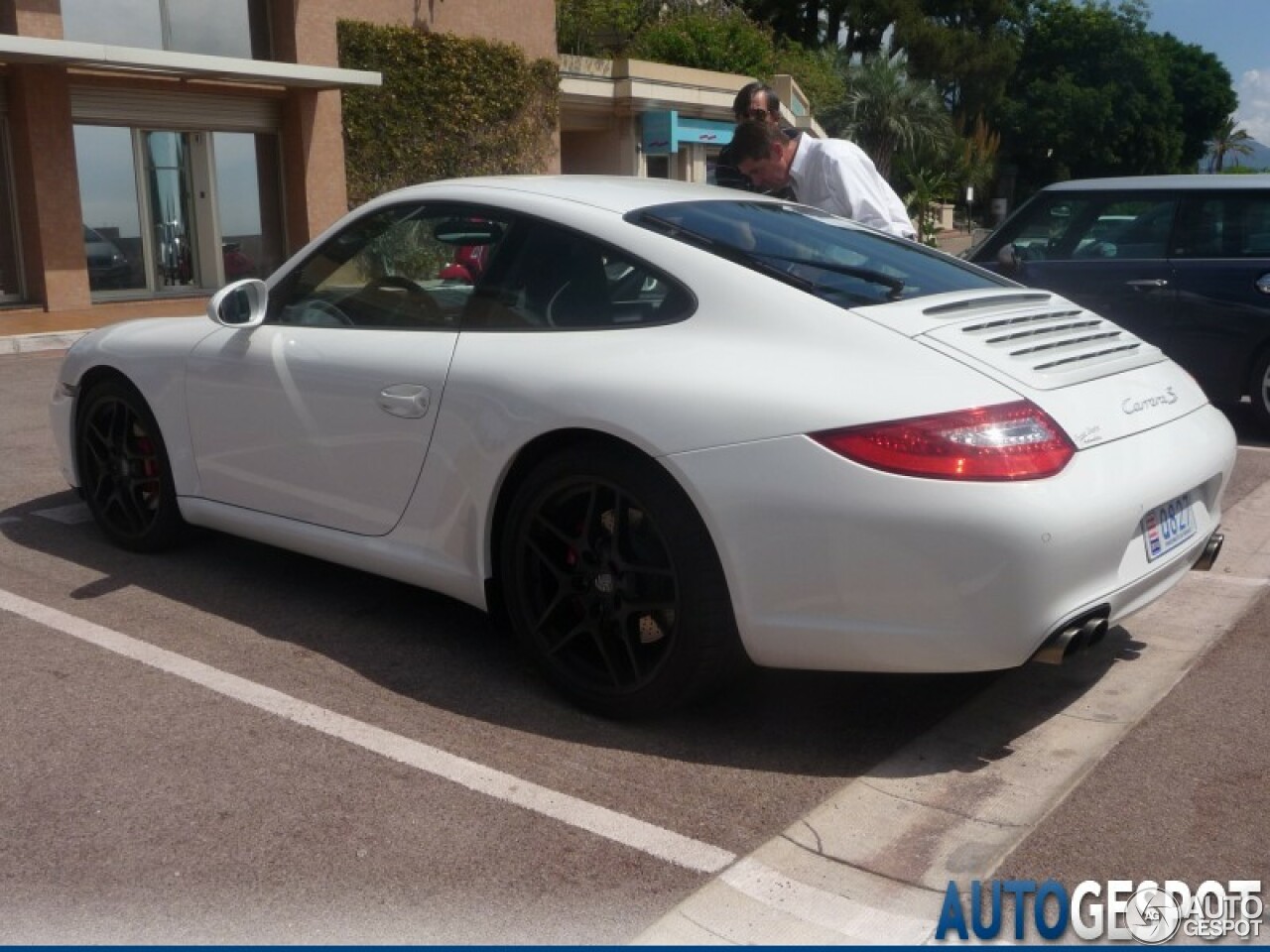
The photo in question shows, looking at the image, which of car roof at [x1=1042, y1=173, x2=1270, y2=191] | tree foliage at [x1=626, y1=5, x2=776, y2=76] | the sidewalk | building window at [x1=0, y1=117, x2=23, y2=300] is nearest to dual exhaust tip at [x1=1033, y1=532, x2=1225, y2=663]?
car roof at [x1=1042, y1=173, x2=1270, y2=191]

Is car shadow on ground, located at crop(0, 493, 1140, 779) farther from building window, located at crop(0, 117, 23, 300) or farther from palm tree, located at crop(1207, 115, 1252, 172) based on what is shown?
palm tree, located at crop(1207, 115, 1252, 172)

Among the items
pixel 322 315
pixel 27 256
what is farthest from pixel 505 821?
pixel 27 256

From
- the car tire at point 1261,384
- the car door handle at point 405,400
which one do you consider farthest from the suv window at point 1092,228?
the car door handle at point 405,400

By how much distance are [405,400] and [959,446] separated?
65.7 inches

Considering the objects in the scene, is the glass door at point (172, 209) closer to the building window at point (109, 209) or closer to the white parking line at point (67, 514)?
the building window at point (109, 209)

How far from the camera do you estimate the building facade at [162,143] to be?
16.5 m

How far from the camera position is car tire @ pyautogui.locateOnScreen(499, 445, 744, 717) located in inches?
136

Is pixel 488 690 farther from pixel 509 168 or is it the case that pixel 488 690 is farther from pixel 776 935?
pixel 509 168

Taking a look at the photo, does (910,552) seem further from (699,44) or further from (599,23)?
(699,44)

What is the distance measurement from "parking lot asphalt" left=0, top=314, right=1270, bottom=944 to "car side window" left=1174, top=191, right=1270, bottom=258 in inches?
168

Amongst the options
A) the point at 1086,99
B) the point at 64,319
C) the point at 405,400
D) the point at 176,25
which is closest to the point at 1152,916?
the point at 405,400

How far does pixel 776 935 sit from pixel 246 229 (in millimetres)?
18701

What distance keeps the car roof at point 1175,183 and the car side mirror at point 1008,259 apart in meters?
0.45

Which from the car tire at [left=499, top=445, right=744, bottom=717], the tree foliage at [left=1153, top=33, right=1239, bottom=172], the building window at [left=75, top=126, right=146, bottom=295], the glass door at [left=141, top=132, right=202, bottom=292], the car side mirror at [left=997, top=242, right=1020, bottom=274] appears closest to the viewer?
the car tire at [left=499, top=445, right=744, bottom=717]
